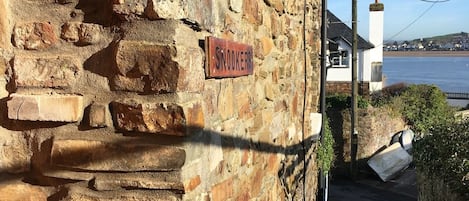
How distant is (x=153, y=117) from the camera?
136 centimetres

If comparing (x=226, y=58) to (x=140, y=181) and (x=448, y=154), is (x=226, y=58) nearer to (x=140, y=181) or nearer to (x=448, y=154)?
(x=140, y=181)

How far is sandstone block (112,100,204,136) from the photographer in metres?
1.35

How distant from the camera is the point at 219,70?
1660mm

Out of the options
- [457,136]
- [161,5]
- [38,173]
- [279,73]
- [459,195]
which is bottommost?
[459,195]

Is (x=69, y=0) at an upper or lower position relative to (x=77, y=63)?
upper

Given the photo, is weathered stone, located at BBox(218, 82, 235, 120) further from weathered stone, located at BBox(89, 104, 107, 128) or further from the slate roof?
the slate roof

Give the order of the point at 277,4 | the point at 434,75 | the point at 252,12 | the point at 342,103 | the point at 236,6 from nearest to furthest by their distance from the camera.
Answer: the point at 236,6, the point at 252,12, the point at 277,4, the point at 342,103, the point at 434,75

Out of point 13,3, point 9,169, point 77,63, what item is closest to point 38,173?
point 9,169

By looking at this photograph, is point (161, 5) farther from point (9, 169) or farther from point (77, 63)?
point (9, 169)

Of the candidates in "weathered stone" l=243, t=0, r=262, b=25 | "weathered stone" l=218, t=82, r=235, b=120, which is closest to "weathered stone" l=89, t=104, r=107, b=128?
"weathered stone" l=218, t=82, r=235, b=120

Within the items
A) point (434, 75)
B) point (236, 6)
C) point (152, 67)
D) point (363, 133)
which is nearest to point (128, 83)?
point (152, 67)

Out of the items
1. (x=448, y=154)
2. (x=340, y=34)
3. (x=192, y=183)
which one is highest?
(x=340, y=34)

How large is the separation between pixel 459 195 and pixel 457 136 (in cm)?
112

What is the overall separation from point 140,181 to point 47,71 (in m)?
0.42
